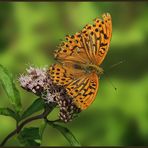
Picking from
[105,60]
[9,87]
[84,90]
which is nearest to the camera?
[84,90]

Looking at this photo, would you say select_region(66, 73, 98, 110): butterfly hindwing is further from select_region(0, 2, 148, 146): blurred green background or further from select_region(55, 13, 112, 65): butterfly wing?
select_region(0, 2, 148, 146): blurred green background

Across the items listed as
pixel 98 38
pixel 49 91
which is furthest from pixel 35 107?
pixel 98 38

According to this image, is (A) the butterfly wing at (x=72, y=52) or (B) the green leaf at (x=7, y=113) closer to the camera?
(B) the green leaf at (x=7, y=113)

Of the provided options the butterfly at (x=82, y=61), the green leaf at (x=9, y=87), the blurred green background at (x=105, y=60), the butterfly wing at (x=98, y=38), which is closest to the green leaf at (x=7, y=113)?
the green leaf at (x=9, y=87)

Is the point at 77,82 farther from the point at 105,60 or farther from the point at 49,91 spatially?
the point at 105,60

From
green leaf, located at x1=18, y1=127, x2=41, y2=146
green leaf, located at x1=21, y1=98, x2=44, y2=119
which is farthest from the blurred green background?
green leaf, located at x1=18, y1=127, x2=41, y2=146

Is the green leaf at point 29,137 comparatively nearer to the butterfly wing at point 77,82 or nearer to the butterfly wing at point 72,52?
the butterfly wing at point 77,82

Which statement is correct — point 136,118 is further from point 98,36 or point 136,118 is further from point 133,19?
point 98,36
